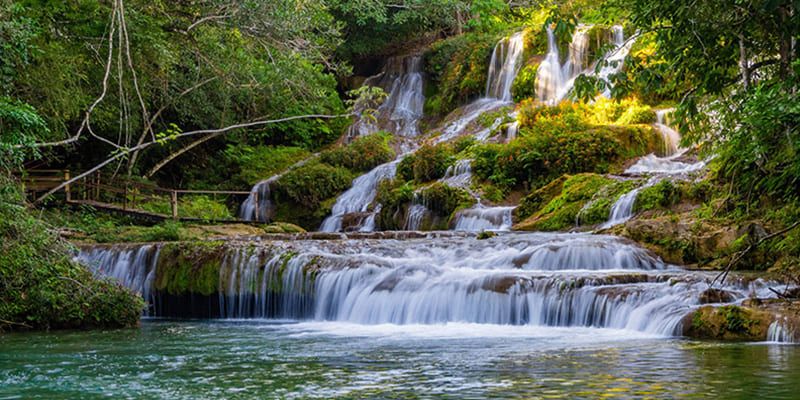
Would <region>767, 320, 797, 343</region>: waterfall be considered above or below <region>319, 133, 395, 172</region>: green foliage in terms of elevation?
below

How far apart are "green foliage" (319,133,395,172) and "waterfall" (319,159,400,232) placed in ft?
2.21

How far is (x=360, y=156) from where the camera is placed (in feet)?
92.3

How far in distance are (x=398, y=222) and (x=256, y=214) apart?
572 cm

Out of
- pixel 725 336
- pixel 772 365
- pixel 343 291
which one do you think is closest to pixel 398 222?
pixel 343 291

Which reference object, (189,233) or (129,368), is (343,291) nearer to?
(129,368)

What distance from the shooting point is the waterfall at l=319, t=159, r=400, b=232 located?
25.4m

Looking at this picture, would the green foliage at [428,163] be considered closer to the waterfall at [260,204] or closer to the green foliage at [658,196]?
the waterfall at [260,204]

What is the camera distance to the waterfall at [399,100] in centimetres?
3300

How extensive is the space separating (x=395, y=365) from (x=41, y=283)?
585 centimetres

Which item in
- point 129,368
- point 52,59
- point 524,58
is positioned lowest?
point 129,368

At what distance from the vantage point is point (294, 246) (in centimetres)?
1524

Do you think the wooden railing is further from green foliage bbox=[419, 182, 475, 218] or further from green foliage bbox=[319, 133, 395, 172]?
green foliage bbox=[419, 182, 475, 218]

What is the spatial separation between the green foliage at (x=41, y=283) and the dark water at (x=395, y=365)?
21.7 inches

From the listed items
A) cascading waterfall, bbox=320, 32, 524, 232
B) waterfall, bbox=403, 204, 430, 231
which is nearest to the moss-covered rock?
waterfall, bbox=403, 204, 430, 231
